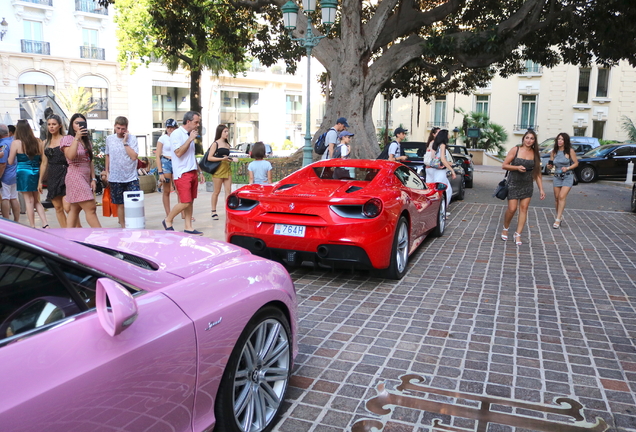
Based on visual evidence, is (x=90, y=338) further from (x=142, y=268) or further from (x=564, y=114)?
(x=564, y=114)

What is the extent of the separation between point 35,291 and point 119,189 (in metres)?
6.10

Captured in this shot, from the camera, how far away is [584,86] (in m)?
38.9

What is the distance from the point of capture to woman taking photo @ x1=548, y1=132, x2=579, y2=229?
10.4 meters

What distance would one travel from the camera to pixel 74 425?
189 cm

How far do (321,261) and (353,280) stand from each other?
650mm

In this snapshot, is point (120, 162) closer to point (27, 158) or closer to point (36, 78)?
point (27, 158)

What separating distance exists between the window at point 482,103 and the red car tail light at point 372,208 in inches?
1477

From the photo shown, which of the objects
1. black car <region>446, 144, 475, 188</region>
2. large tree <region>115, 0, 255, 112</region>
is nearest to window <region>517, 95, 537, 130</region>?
large tree <region>115, 0, 255, 112</region>

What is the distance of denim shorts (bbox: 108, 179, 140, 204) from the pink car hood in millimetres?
4687

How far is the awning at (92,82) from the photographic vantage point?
1607 inches

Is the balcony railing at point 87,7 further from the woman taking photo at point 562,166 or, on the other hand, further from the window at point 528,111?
the woman taking photo at point 562,166

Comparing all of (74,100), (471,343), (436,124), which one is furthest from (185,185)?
(436,124)

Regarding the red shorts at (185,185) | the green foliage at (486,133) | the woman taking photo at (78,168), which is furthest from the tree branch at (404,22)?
the green foliage at (486,133)

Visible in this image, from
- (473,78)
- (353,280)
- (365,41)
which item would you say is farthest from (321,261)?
(473,78)
